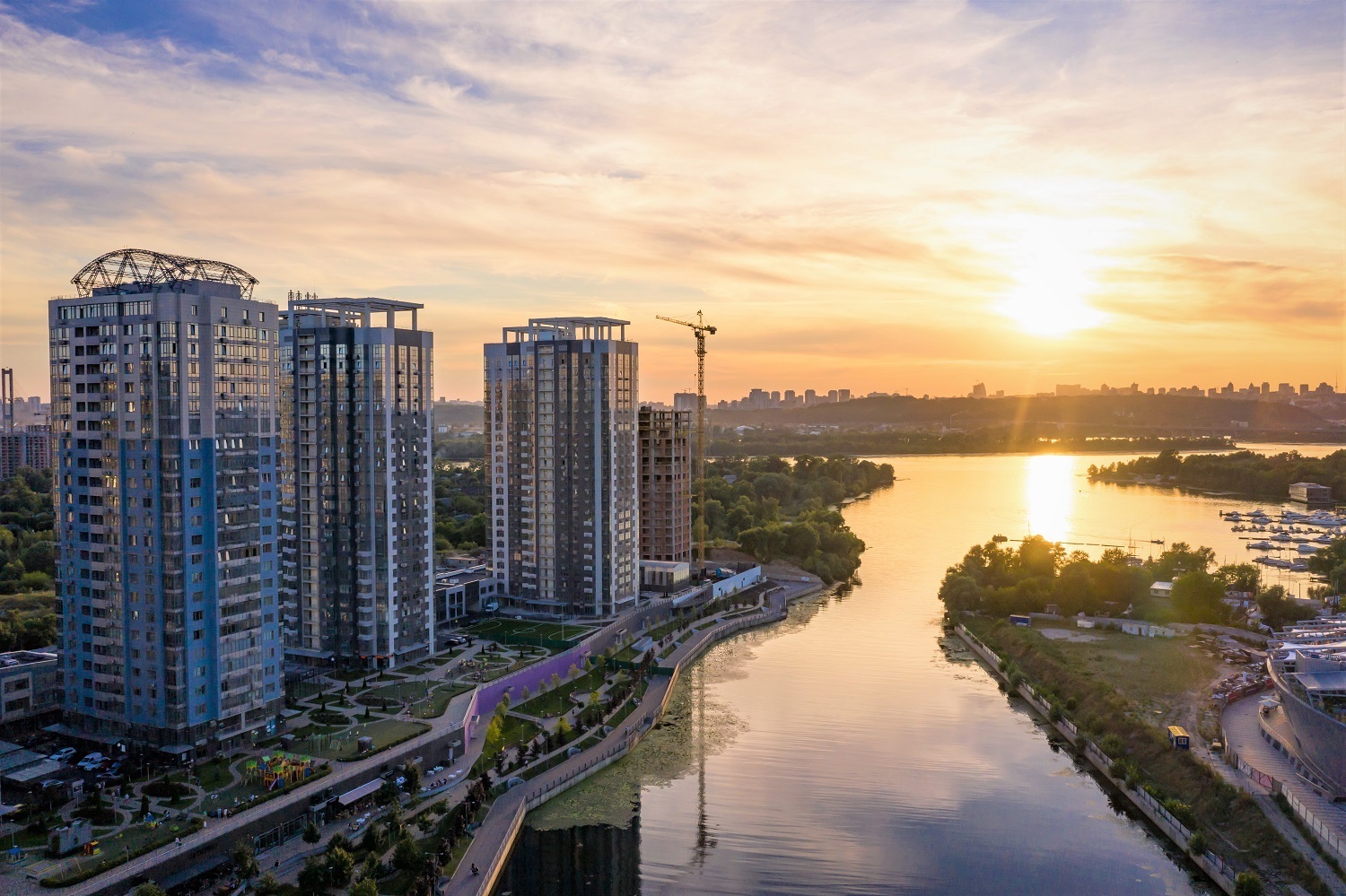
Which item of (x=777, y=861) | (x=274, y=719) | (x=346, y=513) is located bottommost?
(x=777, y=861)

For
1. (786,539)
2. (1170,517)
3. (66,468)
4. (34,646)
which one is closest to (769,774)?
(66,468)

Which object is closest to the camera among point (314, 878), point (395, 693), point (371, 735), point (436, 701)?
point (314, 878)

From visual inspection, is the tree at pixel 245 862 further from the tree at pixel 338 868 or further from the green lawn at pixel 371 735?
the green lawn at pixel 371 735

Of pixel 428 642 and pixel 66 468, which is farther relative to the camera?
pixel 428 642

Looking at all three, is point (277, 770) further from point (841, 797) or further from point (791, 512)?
point (791, 512)

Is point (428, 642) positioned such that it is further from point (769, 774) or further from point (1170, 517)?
point (1170, 517)

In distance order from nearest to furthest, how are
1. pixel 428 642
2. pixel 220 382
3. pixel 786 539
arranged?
pixel 220 382, pixel 428 642, pixel 786 539

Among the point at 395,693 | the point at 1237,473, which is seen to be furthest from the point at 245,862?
the point at 1237,473
